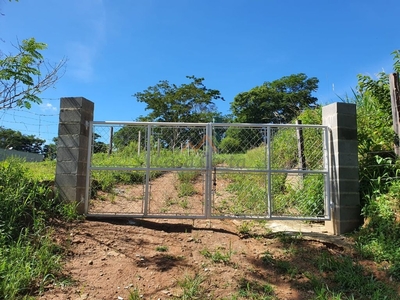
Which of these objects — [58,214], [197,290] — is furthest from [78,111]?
[197,290]

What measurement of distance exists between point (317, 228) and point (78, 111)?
12.8 feet

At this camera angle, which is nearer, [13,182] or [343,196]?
[13,182]

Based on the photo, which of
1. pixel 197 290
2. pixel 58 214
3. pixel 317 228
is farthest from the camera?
pixel 317 228

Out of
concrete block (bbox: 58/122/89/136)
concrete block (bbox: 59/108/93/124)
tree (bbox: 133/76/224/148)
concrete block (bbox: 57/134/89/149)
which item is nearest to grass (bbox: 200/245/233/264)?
concrete block (bbox: 57/134/89/149)

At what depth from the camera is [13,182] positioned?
380cm

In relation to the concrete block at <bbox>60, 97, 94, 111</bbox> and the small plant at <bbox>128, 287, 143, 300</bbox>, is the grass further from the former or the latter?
the concrete block at <bbox>60, 97, 94, 111</bbox>

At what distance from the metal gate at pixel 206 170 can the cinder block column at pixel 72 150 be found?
110 millimetres

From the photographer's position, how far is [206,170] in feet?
13.2

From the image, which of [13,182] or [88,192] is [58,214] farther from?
[13,182]

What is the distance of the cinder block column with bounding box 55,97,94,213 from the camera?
397 cm

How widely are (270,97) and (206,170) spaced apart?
30506 millimetres

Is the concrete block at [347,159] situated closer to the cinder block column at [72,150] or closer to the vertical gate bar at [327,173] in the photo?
the vertical gate bar at [327,173]

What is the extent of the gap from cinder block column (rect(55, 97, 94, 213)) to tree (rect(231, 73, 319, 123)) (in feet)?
93.6

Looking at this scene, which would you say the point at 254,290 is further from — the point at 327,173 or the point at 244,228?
the point at 327,173
